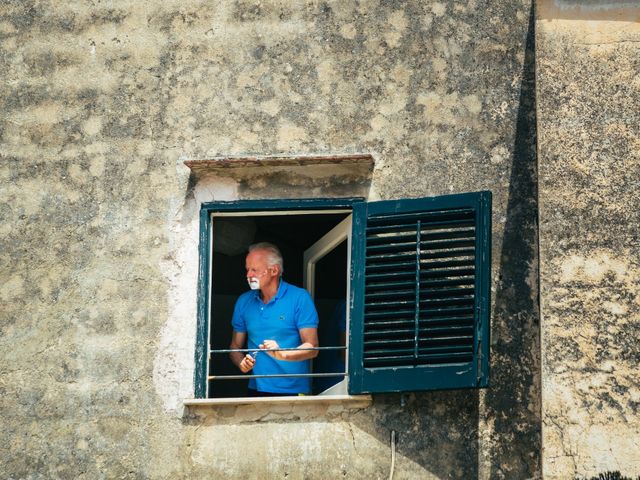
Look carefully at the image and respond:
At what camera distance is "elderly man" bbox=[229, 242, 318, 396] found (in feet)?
31.3

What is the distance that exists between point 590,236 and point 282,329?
213 cm

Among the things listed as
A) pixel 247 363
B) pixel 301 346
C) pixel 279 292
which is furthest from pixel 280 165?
pixel 247 363

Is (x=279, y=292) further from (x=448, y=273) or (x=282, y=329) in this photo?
(x=448, y=273)

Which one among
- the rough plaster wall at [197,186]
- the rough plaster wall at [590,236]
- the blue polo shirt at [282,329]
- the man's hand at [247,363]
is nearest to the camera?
the rough plaster wall at [590,236]

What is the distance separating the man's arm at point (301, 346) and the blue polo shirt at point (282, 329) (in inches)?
1.5

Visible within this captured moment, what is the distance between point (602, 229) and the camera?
332 inches

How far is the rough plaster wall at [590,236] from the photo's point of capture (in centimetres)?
814

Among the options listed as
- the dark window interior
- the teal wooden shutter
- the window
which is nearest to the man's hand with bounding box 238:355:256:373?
the window

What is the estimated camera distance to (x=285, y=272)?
11.5 meters

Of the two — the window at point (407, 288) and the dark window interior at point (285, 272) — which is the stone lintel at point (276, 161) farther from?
the dark window interior at point (285, 272)

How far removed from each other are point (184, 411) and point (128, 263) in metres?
0.98

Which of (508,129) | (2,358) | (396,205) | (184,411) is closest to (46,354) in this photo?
(2,358)

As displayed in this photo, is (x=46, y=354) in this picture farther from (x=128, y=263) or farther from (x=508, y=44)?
(x=508, y=44)

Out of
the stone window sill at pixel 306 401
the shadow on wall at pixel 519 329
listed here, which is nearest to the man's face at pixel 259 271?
the stone window sill at pixel 306 401
